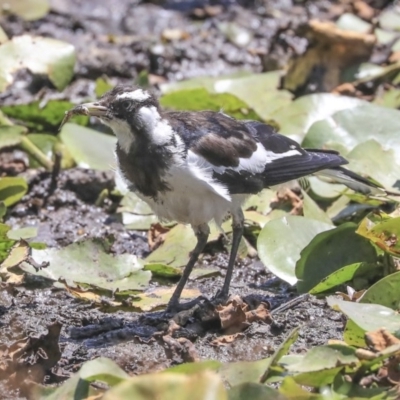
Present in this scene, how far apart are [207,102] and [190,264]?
2138 millimetres

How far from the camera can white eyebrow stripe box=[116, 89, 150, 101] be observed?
4637 mm

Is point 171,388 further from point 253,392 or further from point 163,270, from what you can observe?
point 163,270

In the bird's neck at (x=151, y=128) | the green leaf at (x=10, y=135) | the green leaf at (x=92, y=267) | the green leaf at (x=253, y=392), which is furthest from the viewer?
the green leaf at (x=10, y=135)

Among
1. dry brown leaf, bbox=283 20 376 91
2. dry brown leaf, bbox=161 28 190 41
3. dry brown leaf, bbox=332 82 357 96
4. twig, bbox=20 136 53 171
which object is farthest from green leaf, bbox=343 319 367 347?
dry brown leaf, bbox=161 28 190 41

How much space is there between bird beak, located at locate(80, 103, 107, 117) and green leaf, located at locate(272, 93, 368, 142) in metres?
2.06

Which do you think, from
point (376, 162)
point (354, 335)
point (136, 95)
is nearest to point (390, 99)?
point (376, 162)

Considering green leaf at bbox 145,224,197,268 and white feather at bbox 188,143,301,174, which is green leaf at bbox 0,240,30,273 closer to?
green leaf at bbox 145,224,197,268

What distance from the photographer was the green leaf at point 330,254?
16.1 feet

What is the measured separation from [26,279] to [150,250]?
34.4 inches

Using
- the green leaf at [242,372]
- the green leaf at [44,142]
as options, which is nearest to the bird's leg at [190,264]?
the green leaf at [242,372]

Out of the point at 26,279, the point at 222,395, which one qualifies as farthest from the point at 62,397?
the point at 26,279

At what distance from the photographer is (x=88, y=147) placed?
6.48 metres

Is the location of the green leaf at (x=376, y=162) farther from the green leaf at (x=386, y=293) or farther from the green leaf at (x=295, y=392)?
the green leaf at (x=295, y=392)

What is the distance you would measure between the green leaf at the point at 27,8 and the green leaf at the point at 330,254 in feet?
15.3
